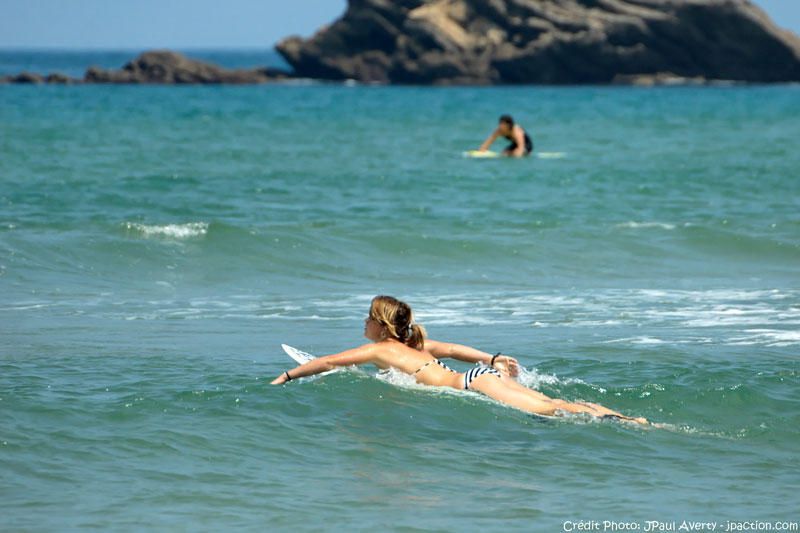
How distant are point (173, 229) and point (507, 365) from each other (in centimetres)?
961

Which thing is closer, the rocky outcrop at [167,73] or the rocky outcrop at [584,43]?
the rocky outcrop at [167,73]

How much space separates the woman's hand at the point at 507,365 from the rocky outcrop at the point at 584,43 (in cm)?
9578

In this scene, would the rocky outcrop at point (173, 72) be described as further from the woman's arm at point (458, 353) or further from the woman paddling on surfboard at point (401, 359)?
the woman paddling on surfboard at point (401, 359)

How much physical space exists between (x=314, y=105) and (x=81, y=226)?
48367mm

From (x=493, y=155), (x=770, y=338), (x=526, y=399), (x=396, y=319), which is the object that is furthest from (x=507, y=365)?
(x=493, y=155)

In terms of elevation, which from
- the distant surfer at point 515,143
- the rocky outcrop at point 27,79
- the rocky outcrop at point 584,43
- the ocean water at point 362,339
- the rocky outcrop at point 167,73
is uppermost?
the rocky outcrop at point 584,43

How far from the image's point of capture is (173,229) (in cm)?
1872

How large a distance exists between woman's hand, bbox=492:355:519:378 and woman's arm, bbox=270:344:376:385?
2.97 ft

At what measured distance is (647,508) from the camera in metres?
7.57

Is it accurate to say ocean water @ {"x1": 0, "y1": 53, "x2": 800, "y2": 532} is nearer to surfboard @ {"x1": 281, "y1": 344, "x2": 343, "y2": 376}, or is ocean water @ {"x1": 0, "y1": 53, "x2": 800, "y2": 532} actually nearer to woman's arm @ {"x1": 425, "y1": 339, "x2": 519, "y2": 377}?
surfboard @ {"x1": 281, "y1": 344, "x2": 343, "y2": 376}

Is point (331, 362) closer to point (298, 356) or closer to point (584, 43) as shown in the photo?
point (298, 356)

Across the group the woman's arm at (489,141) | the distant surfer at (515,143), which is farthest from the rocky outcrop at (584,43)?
the woman's arm at (489,141)

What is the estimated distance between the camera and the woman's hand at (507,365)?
392 inches

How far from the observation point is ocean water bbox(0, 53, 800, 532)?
782cm
